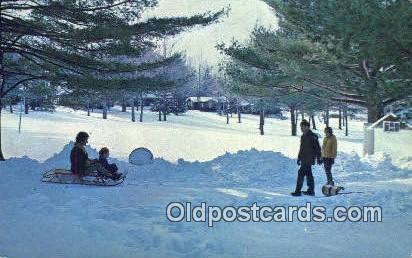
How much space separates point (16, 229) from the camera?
249 inches

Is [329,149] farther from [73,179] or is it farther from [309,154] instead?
[73,179]

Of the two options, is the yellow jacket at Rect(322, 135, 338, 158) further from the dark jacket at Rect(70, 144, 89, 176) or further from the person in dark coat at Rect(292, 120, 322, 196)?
the dark jacket at Rect(70, 144, 89, 176)

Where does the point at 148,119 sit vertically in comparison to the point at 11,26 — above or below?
below

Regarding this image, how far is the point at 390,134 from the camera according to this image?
41.5ft

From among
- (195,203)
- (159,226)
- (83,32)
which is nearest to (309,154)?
(195,203)

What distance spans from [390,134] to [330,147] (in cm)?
460

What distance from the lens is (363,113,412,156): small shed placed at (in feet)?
40.6

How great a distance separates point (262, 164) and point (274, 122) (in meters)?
13.2

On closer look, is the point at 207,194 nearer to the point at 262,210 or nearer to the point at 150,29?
the point at 262,210

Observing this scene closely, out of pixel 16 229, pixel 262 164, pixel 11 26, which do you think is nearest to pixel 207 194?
pixel 16 229

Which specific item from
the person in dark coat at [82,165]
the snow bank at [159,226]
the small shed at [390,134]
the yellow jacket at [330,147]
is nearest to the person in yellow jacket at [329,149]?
the yellow jacket at [330,147]

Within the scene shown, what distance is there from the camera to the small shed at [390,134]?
40.6 ft

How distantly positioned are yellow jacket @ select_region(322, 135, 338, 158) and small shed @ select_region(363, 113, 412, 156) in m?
4.14

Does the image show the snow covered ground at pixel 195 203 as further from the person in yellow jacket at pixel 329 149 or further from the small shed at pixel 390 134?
the person in yellow jacket at pixel 329 149
